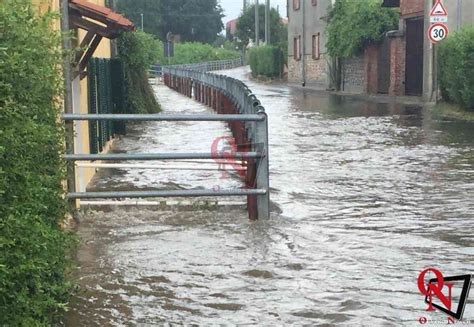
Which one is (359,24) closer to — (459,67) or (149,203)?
(459,67)

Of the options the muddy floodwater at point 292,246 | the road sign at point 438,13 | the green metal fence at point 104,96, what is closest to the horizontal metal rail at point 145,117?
the muddy floodwater at point 292,246

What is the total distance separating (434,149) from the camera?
46.2 ft

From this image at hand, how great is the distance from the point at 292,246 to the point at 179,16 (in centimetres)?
9643

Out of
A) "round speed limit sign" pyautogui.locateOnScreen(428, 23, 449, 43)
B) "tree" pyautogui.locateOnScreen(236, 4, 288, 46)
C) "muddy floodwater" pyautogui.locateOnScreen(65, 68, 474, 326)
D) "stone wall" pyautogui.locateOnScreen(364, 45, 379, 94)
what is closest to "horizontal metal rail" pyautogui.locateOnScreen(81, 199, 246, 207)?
"muddy floodwater" pyautogui.locateOnScreen(65, 68, 474, 326)

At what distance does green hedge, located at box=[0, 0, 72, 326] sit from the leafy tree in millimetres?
29818

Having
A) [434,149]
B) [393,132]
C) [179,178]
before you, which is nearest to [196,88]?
[393,132]

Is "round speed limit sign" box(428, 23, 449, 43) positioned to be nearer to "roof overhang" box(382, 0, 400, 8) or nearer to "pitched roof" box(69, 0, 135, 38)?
"roof overhang" box(382, 0, 400, 8)

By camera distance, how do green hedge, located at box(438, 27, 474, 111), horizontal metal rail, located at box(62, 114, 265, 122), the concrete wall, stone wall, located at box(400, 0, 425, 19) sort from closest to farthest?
horizontal metal rail, located at box(62, 114, 265, 122) → the concrete wall → green hedge, located at box(438, 27, 474, 111) → stone wall, located at box(400, 0, 425, 19)

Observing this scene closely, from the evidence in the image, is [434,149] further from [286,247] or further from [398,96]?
[398,96]

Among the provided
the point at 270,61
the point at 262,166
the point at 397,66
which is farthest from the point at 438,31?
the point at 270,61

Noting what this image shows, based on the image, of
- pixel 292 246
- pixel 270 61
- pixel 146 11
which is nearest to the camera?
pixel 292 246

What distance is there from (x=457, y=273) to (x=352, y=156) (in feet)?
24.3

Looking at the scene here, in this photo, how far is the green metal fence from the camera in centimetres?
1170

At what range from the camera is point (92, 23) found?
938 cm
